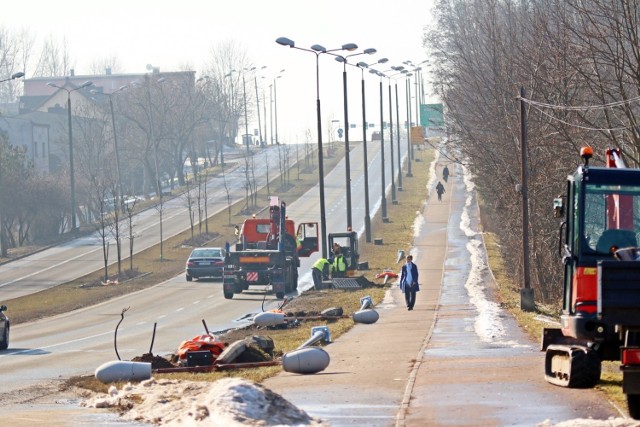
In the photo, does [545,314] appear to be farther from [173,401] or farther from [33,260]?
[33,260]

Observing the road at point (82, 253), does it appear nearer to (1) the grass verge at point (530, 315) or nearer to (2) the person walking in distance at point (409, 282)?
(1) the grass verge at point (530, 315)

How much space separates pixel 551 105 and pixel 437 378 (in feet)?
64.2

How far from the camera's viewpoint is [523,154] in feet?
114

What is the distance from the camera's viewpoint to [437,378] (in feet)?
59.3

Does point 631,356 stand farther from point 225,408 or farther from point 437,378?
point 437,378

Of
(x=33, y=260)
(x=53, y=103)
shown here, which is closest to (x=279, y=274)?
(x=33, y=260)

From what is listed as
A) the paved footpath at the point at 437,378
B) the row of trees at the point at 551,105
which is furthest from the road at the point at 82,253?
the paved footpath at the point at 437,378

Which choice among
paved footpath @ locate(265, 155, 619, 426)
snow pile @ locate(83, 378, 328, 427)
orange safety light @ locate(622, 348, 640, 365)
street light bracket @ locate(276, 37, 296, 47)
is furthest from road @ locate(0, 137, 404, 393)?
orange safety light @ locate(622, 348, 640, 365)

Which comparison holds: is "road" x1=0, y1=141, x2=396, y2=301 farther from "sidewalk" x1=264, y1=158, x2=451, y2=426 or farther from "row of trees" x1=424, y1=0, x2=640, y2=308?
"sidewalk" x1=264, y1=158, x2=451, y2=426

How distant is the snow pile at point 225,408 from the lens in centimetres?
1324

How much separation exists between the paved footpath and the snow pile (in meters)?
0.72

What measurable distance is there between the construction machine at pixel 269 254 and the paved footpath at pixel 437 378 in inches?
355

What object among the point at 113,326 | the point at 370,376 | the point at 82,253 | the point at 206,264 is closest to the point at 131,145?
the point at 82,253

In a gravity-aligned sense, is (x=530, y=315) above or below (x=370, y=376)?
below
